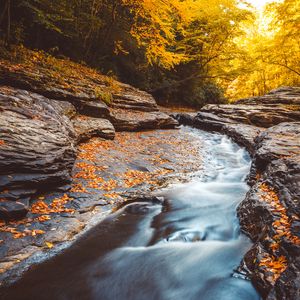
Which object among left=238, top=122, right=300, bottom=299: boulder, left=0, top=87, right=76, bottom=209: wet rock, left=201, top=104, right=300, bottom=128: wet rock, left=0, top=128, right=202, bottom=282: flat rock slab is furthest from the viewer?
left=201, top=104, right=300, bottom=128: wet rock

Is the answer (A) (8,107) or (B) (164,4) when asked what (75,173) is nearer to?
(A) (8,107)

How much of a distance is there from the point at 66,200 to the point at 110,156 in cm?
279

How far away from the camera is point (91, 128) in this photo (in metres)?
8.91

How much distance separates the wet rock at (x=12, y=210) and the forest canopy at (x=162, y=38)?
7.72 meters

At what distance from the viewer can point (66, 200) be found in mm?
5012

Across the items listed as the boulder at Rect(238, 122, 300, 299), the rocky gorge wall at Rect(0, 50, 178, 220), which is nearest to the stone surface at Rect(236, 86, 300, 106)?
the rocky gorge wall at Rect(0, 50, 178, 220)

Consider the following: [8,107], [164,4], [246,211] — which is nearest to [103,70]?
[164,4]

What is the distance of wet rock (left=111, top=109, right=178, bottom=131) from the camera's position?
11.1m

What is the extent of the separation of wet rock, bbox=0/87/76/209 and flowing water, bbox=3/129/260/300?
56.5 inches

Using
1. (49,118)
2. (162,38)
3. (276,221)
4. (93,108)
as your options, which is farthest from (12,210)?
(162,38)

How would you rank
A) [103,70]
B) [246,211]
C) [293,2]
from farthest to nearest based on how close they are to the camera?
[103,70] → [293,2] → [246,211]

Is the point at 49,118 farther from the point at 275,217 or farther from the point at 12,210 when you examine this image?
the point at 275,217

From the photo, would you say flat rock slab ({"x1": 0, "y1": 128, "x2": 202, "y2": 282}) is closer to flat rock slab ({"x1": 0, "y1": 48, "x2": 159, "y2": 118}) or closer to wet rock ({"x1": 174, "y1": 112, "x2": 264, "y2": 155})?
flat rock slab ({"x1": 0, "y1": 48, "x2": 159, "y2": 118})

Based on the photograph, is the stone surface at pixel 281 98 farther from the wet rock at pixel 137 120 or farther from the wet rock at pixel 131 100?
the wet rock at pixel 131 100
